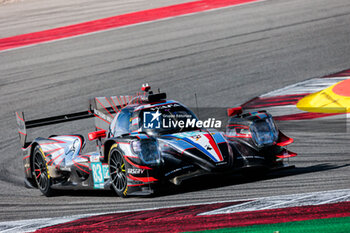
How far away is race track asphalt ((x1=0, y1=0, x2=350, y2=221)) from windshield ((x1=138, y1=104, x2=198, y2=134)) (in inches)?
33.4

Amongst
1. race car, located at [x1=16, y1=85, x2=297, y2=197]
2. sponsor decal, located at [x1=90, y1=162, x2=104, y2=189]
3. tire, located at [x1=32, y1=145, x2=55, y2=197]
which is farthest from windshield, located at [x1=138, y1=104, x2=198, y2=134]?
tire, located at [x1=32, y1=145, x2=55, y2=197]

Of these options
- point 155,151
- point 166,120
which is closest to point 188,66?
point 166,120

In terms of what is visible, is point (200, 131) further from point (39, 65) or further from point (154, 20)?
point (154, 20)

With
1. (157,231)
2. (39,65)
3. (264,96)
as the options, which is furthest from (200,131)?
(39,65)

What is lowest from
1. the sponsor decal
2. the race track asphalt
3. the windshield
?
the sponsor decal

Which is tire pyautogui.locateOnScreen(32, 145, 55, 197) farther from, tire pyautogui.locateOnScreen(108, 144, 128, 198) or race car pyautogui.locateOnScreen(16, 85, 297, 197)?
tire pyautogui.locateOnScreen(108, 144, 128, 198)

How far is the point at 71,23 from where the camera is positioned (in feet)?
73.6

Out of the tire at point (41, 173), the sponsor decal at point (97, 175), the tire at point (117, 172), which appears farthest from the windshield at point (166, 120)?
the tire at point (41, 173)

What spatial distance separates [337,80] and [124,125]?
24.7ft

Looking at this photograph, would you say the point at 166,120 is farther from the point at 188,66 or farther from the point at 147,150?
the point at 188,66

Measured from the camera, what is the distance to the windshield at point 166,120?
748cm

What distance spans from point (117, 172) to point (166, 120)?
3.39ft

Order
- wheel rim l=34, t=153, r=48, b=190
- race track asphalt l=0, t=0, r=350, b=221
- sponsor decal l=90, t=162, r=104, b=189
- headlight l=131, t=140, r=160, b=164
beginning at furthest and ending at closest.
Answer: race track asphalt l=0, t=0, r=350, b=221 → wheel rim l=34, t=153, r=48, b=190 → sponsor decal l=90, t=162, r=104, b=189 → headlight l=131, t=140, r=160, b=164

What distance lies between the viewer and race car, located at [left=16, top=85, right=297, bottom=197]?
21.8 ft
